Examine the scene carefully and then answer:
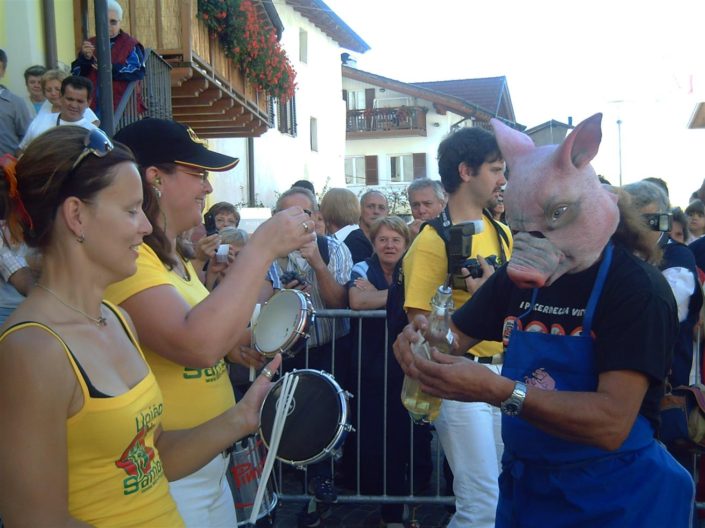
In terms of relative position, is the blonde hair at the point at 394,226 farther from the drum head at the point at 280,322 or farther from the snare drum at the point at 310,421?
the snare drum at the point at 310,421

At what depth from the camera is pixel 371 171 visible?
40906mm

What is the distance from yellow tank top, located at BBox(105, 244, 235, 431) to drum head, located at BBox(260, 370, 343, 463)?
10.9 inches

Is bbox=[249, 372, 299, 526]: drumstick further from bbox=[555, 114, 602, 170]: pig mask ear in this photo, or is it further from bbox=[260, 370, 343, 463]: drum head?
bbox=[555, 114, 602, 170]: pig mask ear

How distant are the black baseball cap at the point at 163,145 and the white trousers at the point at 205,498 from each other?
1.07 metres

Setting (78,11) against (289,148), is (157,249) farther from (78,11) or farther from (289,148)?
(289,148)

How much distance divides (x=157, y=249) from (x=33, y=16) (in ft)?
23.1

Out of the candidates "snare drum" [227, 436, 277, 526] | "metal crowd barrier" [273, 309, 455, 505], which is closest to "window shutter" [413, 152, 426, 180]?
"metal crowd barrier" [273, 309, 455, 505]

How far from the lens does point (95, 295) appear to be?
1981 millimetres

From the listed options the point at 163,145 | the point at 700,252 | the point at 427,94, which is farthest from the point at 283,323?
the point at 427,94

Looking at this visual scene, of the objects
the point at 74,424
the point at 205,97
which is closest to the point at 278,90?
the point at 205,97

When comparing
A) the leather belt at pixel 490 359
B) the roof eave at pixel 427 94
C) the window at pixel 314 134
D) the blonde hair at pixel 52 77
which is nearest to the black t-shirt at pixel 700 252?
the leather belt at pixel 490 359

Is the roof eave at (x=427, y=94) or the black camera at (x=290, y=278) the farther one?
the roof eave at (x=427, y=94)

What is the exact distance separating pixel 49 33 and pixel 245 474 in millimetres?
7333

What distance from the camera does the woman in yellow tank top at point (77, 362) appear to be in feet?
5.35
